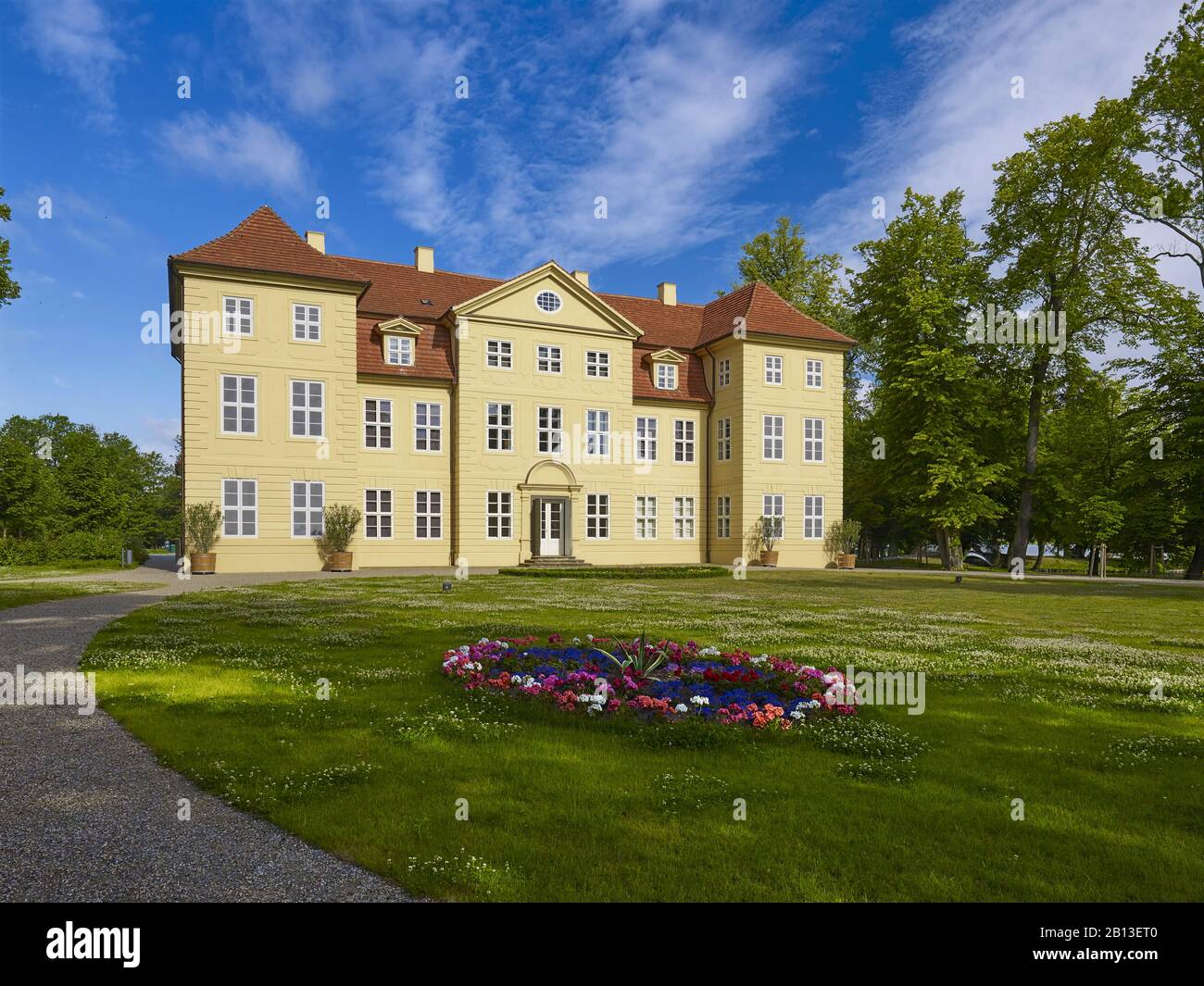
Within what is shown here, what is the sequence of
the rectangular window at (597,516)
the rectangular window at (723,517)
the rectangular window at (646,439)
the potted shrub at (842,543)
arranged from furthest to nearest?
the potted shrub at (842,543) < the rectangular window at (723,517) < the rectangular window at (646,439) < the rectangular window at (597,516)

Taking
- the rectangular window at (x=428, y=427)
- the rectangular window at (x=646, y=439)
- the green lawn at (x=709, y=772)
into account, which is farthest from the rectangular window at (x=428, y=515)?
the green lawn at (x=709, y=772)

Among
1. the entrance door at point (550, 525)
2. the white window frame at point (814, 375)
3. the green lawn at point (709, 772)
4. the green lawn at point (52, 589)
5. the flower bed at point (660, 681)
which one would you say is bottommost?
the green lawn at point (52, 589)

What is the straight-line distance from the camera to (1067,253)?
121 ft

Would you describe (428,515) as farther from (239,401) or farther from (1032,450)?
(1032,450)

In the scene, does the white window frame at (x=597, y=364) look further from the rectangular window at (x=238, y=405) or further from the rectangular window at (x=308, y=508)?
the rectangular window at (x=238, y=405)

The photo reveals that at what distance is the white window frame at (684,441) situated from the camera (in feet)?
130

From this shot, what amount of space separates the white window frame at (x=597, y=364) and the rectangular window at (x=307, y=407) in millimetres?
12497

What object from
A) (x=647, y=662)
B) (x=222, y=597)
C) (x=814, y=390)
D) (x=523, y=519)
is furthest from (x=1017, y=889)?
(x=814, y=390)

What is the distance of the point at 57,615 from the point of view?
1481 cm

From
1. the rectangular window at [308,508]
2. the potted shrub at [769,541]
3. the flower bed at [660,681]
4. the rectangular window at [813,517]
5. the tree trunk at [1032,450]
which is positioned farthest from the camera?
the rectangular window at [813,517]

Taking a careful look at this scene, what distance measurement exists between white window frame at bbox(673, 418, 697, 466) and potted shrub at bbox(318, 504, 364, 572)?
56.0 feet

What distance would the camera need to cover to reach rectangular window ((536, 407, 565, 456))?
3559 centimetres

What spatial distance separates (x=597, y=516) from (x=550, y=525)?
97.7 inches

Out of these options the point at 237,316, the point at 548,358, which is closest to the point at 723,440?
the point at 548,358
